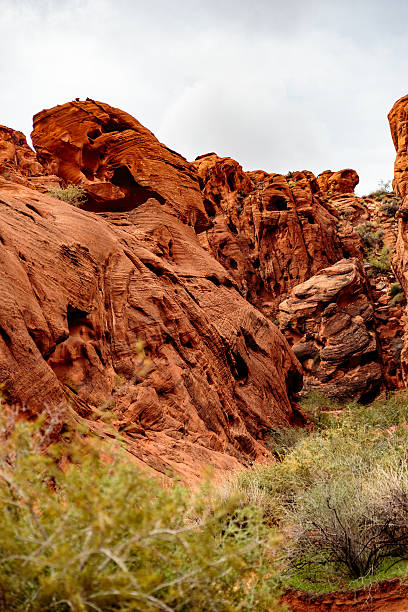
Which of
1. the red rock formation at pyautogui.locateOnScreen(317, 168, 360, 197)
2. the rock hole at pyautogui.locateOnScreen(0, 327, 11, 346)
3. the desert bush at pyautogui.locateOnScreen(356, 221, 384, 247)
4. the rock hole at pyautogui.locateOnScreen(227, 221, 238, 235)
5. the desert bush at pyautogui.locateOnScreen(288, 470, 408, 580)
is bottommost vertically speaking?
the desert bush at pyautogui.locateOnScreen(288, 470, 408, 580)

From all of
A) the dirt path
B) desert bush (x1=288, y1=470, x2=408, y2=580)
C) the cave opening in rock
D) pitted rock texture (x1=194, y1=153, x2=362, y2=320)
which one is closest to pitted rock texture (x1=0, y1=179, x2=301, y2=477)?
desert bush (x1=288, y1=470, x2=408, y2=580)

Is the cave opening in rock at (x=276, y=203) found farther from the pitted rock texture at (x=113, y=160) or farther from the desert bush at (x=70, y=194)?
the desert bush at (x=70, y=194)

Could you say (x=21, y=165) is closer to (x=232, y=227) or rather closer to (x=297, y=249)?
(x=232, y=227)

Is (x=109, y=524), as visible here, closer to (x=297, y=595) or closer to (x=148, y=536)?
(x=148, y=536)

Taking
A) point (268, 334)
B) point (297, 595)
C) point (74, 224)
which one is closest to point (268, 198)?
point (268, 334)

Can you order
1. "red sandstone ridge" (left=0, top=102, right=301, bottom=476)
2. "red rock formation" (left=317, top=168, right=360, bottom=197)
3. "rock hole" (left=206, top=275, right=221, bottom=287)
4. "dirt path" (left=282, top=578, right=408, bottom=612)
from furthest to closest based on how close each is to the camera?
"red rock formation" (left=317, top=168, right=360, bottom=197), "rock hole" (left=206, top=275, right=221, bottom=287), "red sandstone ridge" (left=0, top=102, right=301, bottom=476), "dirt path" (left=282, top=578, right=408, bottom=612)

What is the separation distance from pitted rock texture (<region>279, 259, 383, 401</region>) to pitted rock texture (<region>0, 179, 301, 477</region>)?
14.5m

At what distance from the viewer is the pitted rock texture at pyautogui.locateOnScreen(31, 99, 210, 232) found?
19547 millimetres

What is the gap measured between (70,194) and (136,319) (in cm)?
736

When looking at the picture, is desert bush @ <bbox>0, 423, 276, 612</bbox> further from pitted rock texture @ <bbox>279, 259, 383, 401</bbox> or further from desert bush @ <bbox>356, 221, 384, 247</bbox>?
desert bush @ <bbox>356, 221, 384, 247</bbox>

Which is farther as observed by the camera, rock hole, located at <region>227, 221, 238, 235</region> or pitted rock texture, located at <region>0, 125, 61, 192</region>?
rock hole, located at <region>227, 221, 238, 235</region>

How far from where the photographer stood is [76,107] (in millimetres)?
22094

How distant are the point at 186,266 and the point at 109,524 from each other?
1565 cm

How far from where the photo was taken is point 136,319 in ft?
43.1
